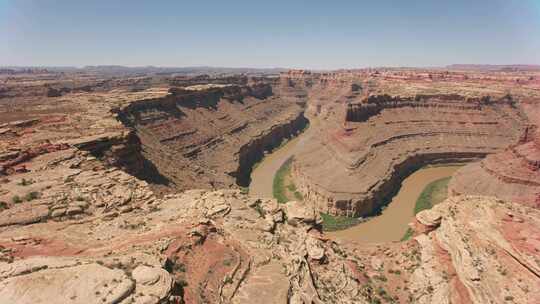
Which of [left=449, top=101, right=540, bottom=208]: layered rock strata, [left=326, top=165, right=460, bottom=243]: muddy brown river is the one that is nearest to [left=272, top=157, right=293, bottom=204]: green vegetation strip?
[left=326, top=165, right=460, bottom=243]: muddy brown river

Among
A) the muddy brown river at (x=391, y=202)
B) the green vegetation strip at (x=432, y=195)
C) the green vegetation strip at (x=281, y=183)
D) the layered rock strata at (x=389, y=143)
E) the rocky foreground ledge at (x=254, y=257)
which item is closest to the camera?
the rocky foreground ledge at (x=254, y=257)

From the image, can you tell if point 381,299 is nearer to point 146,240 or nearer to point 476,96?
point 146,240

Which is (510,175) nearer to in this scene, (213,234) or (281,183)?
(281,183)

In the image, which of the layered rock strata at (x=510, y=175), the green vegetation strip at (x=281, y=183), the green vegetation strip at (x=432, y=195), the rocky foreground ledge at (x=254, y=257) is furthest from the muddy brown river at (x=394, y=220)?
the rocky foreground ledge at (x=254, y=257)

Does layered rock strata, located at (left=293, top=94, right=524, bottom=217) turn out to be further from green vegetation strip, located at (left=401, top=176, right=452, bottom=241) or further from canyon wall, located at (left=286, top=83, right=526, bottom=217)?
green vegetation strip, located at (left=401, top=176, right=452, bottom=241)

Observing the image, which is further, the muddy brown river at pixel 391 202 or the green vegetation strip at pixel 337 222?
the green vegetation strip at pixel 337 222

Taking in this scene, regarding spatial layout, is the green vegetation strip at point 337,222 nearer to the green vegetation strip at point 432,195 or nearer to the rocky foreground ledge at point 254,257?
the green vegetation strip at point 432,195
